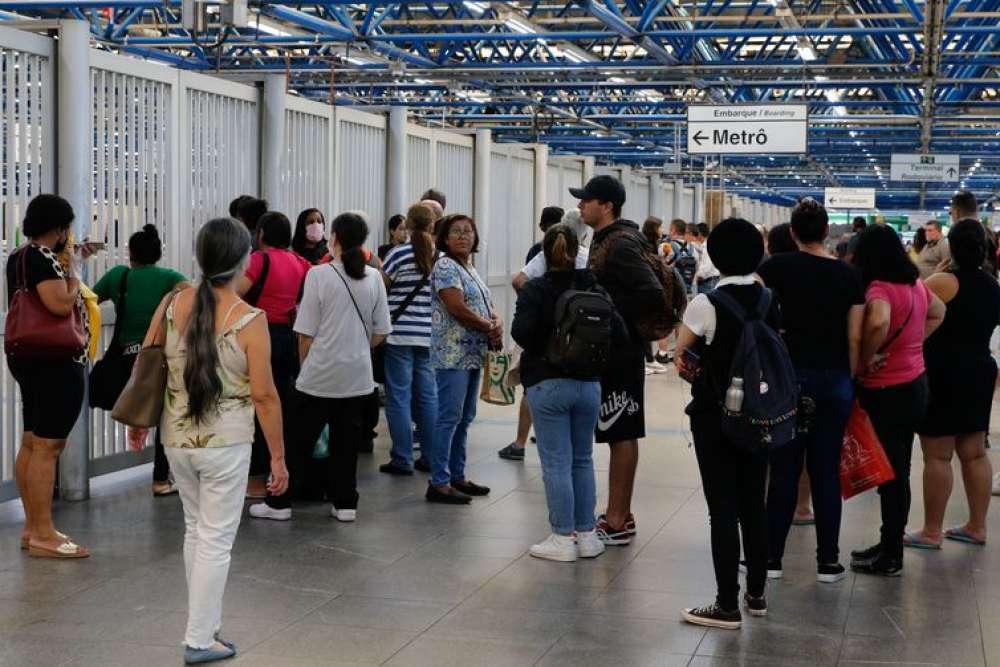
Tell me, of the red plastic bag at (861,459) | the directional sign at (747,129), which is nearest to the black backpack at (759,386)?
the red plastic bag at (861,459)

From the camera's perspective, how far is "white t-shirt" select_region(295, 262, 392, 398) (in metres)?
7.16

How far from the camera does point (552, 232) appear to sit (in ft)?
20.9

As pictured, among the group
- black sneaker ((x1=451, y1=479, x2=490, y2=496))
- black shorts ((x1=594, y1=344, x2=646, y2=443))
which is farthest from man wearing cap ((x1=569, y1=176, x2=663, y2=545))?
black sneaker ((x1=451, y1=479, x2=490, y2=496))

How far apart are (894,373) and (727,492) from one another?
1384 millimetres

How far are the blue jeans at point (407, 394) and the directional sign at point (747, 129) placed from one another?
7564mm

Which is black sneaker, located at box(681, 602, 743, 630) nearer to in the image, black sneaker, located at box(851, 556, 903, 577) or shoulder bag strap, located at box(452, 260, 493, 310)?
black sneaker, located at box(851, 556, 903, 577)

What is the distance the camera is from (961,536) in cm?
712

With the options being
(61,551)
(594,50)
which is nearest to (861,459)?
(61,551)

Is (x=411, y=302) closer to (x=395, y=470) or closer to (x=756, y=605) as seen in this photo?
(x=395, y=470)

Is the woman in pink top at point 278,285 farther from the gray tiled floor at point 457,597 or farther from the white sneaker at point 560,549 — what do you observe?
the white sneaker at point 560,549

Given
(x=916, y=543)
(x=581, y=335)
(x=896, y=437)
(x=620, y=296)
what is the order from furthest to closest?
(x=916, y=543)
(x=620, y=296)
(x=896, y=437)
(x=581, y=335)

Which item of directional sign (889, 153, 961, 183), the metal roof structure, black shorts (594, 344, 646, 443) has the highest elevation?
the metal roof structure

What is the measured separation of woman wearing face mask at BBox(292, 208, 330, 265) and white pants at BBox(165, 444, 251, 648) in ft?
11.3

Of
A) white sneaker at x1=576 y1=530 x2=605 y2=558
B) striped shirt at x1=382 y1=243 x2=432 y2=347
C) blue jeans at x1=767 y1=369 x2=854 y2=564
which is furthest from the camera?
striped shirt at x1=382 y1=243 x2=432 y2=347
